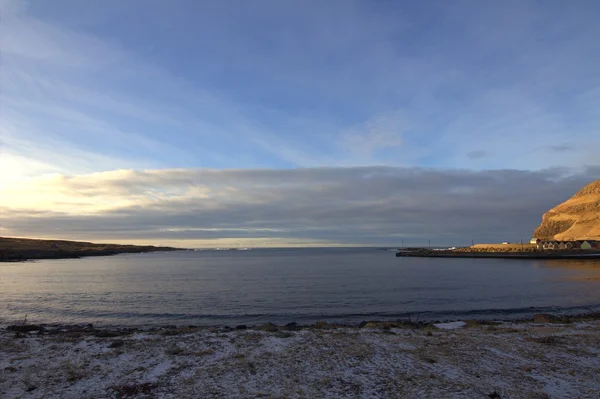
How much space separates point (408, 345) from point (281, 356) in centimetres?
464

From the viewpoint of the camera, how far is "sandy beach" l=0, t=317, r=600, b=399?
9508 mm

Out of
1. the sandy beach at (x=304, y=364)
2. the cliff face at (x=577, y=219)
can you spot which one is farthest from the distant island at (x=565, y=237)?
the sandy beach at (x=304, y=364)

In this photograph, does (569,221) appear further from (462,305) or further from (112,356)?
(112,356)

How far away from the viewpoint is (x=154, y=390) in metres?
9.54

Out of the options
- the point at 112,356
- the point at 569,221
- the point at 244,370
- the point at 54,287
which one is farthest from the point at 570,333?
the point at 569,221

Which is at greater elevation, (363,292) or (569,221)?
(569,221)

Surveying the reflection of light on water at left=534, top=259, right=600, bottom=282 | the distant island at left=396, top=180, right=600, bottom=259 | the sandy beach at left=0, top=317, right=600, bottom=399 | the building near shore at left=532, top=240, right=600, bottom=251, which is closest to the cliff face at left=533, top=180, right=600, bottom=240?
the distant island at left=396, top=180, right=600, bottom=259

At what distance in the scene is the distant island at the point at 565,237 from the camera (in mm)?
121125

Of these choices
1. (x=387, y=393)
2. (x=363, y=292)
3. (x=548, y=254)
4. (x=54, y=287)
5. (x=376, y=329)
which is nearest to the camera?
(x=387, y=393)

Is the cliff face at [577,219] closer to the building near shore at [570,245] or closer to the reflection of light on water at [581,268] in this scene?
the building near shore at [570,245]

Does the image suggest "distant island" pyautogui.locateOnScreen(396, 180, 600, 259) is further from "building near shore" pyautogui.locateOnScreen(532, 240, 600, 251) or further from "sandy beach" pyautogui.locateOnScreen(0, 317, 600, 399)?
"sandy beach" pyautogui.locateOnScreen(0, 317, 600, 399)

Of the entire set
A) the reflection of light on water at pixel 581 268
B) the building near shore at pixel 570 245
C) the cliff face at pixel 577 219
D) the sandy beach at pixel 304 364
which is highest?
the cliff face at pixel 577 219

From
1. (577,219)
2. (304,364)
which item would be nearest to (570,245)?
(577,219)

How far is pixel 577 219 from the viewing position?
158375mm
